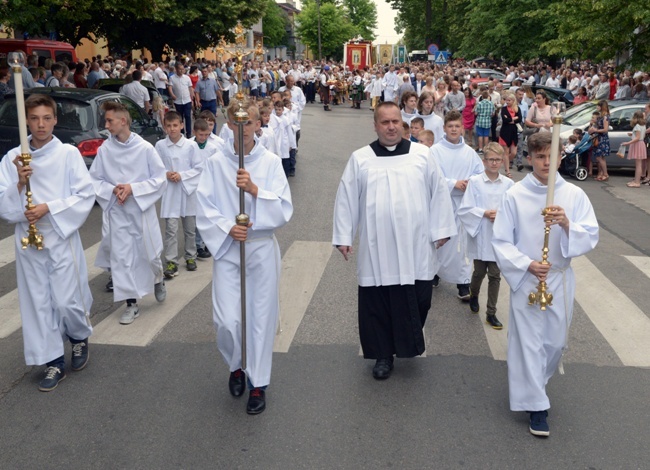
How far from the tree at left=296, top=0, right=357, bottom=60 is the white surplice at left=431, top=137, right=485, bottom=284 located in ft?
255

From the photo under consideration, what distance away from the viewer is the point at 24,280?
5242 millimetres

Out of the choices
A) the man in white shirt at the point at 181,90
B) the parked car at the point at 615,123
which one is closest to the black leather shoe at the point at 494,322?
the parked car at the point at 615,123

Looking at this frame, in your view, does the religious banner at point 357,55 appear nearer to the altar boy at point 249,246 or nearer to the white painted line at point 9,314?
the white painted line at point 9,314

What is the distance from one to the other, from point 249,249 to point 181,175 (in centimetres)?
339

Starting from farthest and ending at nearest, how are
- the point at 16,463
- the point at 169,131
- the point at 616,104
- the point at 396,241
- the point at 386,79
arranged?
the point at 386,79
the point at 616,104
the point at 169,131
the point at 396,241
the point at 16,463

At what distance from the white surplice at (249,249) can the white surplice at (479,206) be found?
A: 7.71ft

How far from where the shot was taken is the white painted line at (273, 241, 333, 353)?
6311 mm

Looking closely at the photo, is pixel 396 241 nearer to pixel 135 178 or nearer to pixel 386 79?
pixel 135 178

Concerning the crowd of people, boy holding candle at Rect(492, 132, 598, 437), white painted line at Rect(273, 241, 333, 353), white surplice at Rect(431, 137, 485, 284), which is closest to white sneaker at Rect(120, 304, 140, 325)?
the crowd of people

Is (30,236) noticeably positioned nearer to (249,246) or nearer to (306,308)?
(249,246)

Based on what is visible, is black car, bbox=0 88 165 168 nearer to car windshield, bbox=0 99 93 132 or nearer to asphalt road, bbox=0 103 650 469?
car windshield, bbox=0 99 93 132

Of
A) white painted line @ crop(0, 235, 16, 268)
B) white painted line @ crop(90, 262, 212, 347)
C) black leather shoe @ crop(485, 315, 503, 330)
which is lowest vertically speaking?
black leather shoe @ crop(485, 315, 503, 330)

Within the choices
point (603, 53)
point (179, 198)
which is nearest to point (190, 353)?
point (179, 198)

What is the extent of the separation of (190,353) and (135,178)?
1751mm
